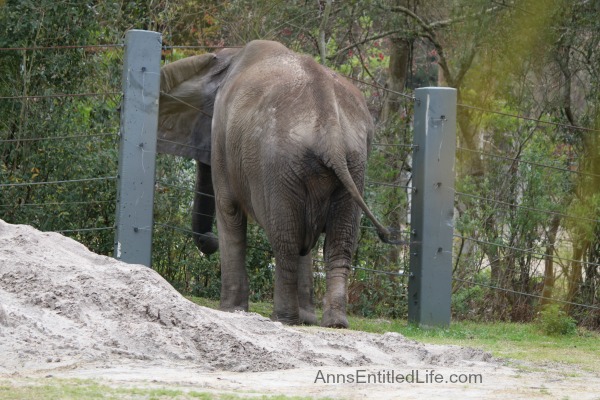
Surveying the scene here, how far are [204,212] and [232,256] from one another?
1.30 metres

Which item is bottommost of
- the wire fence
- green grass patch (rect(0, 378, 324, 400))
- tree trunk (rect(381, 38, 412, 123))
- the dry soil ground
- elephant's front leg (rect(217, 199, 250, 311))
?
green grass patch (rect(0, 378, 324, 400))

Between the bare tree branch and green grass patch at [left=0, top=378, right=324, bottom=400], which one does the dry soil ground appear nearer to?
green grass patch at [left=0, top=378, right=324, bottom=400]

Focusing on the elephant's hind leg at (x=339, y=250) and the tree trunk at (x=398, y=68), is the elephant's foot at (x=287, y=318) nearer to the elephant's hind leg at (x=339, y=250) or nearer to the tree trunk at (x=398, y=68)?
the elephant's hind leg at (x=339, y=250)

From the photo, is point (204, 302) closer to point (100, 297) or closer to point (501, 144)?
point (100, 297)

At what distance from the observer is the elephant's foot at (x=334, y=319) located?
9.53m

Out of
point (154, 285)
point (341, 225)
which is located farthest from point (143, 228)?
point (154, 285)

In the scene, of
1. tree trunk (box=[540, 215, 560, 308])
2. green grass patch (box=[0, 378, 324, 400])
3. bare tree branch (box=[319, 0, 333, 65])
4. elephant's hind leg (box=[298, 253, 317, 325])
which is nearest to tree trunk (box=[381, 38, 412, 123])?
bare tree branch (box=[319, 0, 333, 65])

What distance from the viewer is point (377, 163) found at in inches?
511

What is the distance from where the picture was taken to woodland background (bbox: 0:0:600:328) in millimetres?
11438

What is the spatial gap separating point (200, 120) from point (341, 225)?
8.47 ft

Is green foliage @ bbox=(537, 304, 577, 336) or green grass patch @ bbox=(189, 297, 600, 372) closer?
green grass patch @ bbox=(189, 297, 600, 372)

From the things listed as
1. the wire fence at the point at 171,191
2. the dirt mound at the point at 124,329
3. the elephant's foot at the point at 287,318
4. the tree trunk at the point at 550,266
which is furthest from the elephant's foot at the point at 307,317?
the tree trunk at the point at 550,266

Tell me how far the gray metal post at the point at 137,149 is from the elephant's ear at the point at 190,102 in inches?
44.8

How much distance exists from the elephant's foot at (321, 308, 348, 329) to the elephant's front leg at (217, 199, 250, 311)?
105 centimetres
